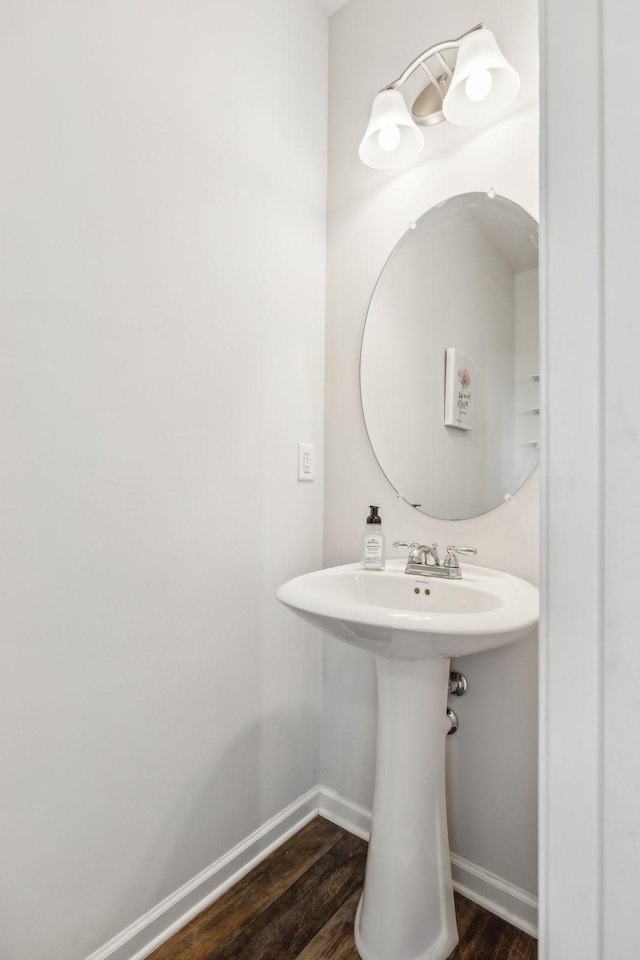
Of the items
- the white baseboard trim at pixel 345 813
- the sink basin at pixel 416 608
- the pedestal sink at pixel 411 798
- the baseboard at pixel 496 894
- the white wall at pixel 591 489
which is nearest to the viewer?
the white wall at pixel 591 489

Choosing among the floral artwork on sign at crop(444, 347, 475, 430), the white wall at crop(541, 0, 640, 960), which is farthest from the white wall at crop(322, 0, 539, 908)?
the white wall at crop(541, 0, 640, 960)

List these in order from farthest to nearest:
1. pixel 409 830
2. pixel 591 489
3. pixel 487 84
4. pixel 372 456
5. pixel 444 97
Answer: pixel 372 456 → pixel 444 97 → pixel 487 84 → pixel 409 830 → pixel 591 489

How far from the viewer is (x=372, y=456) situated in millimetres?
1530

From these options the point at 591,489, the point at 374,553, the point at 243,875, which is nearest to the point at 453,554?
the point at 374,553

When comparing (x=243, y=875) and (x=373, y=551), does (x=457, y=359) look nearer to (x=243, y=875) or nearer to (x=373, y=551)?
(x=373, y=551)

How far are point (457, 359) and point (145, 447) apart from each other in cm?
85

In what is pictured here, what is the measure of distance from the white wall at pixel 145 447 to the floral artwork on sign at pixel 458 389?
0.47 meters

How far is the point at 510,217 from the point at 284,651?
52.9 inches

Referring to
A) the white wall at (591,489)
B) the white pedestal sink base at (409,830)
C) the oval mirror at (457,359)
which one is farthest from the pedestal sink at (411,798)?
the white wall at (591,489)

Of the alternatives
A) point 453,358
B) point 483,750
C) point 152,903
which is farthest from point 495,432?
point 152,903

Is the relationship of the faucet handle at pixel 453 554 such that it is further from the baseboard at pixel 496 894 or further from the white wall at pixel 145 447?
the baseboard at pixel 496 894

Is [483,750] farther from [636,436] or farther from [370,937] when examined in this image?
[636,436]

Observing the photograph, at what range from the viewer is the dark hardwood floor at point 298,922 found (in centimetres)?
110

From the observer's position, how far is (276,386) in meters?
1.48
